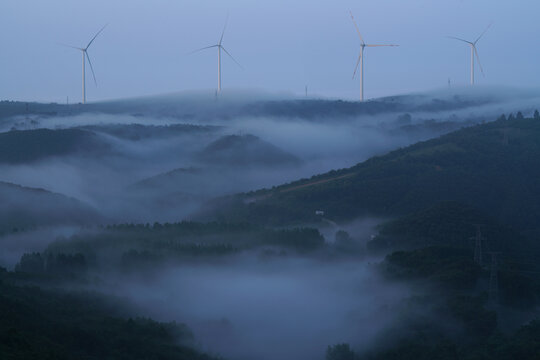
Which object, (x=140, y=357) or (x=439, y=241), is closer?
(x=140, y=357)

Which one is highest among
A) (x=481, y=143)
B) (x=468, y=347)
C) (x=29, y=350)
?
(x=481, y=143)

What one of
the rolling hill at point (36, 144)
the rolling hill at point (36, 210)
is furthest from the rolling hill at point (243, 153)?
the rolling hill at point (36, 210)

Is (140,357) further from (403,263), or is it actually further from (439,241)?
(439,241)

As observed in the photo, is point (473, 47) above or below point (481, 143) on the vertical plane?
above

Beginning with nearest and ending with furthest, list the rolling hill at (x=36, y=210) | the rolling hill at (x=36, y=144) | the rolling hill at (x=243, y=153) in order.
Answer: the rolling hill at (x=36, y=210) < the rolling hill at (x=36, y=144) < the rolling hill at (x=243, y=153)

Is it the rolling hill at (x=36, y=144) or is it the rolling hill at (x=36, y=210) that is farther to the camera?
the rolling hill at (x=36, y=144)

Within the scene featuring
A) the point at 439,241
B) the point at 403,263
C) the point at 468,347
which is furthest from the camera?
the point at 439,241

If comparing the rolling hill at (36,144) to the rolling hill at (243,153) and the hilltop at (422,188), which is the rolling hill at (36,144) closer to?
the rolling hill at (243,153)

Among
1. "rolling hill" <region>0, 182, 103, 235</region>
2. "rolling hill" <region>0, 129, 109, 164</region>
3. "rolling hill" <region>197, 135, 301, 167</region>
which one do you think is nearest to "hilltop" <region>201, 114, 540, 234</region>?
"rolling hill" <region>0, 182, 103, 235</region>

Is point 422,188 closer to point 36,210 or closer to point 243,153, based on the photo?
point 36,210

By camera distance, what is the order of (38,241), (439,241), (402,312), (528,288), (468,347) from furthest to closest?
1. (38,241)
2. (439,241)
3. (528,288)
4. (402,312)
5. (468,347)

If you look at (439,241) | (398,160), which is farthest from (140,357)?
(398,160)
